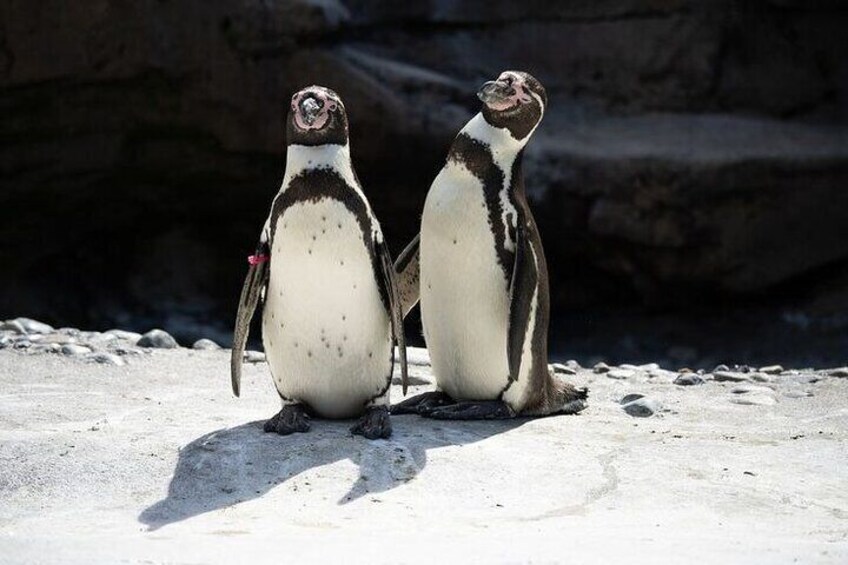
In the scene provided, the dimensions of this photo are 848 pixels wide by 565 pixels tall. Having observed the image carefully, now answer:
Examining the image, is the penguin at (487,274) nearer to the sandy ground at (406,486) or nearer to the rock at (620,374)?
the sandy ground at (406,486)

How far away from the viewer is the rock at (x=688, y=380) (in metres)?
7.42

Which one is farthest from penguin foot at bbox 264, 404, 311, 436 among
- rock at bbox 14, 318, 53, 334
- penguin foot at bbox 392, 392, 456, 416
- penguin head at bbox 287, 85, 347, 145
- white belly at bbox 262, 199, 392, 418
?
rock at bbox 14, 318, 53, 334

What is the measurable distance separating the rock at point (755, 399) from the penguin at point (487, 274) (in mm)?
1306

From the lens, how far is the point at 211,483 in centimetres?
473

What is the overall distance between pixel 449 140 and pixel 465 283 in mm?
5489

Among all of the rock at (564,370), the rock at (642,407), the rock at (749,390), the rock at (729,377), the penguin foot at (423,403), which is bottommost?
the rock at (564,370)

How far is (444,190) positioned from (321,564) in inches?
90.1

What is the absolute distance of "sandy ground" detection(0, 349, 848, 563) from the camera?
4031mm

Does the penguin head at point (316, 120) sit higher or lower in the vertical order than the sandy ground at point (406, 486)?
higher

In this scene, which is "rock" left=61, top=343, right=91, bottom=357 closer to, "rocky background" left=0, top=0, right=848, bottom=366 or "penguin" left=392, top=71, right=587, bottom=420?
"penguin" left=392, top=71, right=587, bottom=420

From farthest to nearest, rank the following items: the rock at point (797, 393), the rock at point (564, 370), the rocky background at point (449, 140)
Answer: the rocky background at point (449, 140) → the rock at point (564, 370) → the rock at point (797, 393)

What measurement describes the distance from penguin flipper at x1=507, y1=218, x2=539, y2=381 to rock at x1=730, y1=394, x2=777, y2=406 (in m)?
1.53

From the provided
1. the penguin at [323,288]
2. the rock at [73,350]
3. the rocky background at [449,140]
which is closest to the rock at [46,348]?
the rock at [73,350]

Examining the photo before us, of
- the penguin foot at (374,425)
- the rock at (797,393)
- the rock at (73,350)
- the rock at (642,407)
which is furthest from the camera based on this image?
the rock at (73,350)
